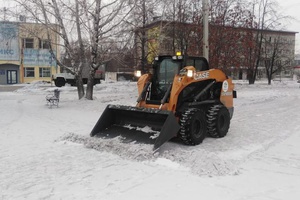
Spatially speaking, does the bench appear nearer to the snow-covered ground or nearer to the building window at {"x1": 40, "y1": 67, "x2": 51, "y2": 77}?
the snow-covered ground

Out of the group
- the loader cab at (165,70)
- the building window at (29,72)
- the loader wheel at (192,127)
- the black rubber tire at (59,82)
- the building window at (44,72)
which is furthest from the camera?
the building window at (44,72)

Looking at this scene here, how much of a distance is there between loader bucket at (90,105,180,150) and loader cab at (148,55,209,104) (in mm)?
727

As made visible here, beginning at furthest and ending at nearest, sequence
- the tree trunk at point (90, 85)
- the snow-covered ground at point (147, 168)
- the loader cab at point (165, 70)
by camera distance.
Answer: the tree trunk at point (90, 85), the loader cab at point (165, 70), the snow-covered ground at point (147, 168)

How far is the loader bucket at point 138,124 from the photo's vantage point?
6430 millimetres

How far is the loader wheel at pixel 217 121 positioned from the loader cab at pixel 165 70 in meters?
1.21

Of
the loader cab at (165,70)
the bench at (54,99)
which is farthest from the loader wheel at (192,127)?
the bench at (54,99)

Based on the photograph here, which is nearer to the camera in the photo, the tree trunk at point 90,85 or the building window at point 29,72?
the tree trunk at point 90,85

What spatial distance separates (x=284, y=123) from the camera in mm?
10547

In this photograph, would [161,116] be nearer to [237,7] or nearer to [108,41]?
[108,41]

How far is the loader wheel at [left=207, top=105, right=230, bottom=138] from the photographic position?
314 inches

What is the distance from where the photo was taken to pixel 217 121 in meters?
8.06

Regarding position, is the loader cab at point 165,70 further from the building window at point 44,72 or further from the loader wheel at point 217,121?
the building window at point 44,72

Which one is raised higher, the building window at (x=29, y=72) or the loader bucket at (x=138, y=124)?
the building window at (x=29, y=72)

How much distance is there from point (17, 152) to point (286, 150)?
19.4 ft
